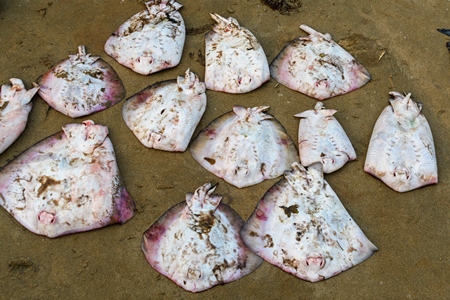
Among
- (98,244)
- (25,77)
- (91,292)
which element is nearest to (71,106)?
(25,77)

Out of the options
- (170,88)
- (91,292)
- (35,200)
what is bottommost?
(91,292)

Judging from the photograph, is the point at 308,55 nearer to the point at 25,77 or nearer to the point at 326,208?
the point at 326,208

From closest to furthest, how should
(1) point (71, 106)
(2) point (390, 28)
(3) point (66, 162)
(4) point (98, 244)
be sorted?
(4) point (98, 244) → (3) point (66, 162) → (1) point (71, 106) → (2) point (390, 28)

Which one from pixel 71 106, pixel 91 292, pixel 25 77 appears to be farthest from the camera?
pixel 25 77

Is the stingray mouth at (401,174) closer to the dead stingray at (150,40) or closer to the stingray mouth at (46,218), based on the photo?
the dead stingray at (150,40)

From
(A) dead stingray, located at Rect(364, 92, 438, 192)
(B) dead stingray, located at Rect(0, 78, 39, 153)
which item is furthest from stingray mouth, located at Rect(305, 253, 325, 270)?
(B) dead stingray, located at Rect(0, 78, 39, 153)

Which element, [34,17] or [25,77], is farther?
[34,17]
